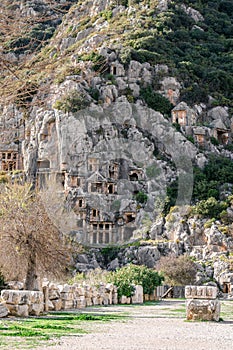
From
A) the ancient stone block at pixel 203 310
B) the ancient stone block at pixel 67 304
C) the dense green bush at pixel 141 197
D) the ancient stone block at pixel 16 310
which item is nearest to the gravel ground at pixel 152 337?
the ancient stone block at pixel 203 310

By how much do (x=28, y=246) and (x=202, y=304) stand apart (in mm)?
8245

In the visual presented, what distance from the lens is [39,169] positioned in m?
68.3

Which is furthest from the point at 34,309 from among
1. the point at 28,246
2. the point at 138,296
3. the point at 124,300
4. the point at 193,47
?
the point at 193,47

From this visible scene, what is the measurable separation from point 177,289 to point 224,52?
5094 centimetres

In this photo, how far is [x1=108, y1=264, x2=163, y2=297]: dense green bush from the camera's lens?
97.8 feet

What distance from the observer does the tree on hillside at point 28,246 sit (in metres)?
21.7

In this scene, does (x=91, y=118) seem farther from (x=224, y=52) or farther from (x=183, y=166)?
(x=224, y=52)

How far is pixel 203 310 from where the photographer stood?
1555cm

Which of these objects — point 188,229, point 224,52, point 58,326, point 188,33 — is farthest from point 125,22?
point 58,326

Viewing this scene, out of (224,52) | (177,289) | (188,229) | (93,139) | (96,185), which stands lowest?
(177,289)

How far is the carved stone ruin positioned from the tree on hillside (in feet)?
24.1

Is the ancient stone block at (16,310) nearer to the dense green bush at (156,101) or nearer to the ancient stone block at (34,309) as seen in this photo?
the ancient stone block at (34,309)

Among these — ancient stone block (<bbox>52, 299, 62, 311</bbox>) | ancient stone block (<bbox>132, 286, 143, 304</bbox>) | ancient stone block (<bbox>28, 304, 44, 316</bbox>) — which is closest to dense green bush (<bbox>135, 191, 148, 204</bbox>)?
ancient stone block (<bbox>132, 286, 143, 304</bbox>)

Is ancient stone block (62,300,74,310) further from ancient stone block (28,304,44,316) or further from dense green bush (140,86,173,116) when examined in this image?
dense green bush (140,86,173,116)
